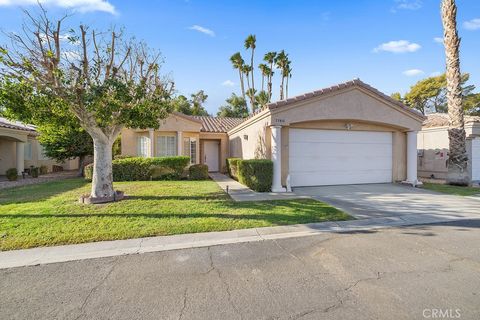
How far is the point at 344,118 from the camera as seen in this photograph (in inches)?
434

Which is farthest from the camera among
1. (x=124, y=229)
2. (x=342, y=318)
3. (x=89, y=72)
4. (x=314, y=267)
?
(x=89, y=72)

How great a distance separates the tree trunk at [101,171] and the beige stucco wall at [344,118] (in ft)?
20.1

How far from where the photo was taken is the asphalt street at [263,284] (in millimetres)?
2816

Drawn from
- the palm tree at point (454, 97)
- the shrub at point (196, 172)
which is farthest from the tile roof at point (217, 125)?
the palm tree at point (454, 97)

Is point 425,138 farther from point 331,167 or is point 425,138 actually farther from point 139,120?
point 139,120

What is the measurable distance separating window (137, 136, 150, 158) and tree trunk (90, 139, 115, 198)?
7984mm

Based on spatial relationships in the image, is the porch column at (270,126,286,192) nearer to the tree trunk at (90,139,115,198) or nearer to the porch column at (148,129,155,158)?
the tree trunk at (90,139,115,198)

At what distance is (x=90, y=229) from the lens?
18.0 ft

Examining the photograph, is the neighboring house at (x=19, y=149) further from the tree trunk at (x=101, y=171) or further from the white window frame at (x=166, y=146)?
the tree trunk at (x=101, y=171)

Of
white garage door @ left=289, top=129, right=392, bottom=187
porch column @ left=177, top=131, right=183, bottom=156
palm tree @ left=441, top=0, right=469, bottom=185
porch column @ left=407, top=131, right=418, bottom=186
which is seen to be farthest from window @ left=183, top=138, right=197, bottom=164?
palm tree @ left=441, top=0, right=469, bottom=185

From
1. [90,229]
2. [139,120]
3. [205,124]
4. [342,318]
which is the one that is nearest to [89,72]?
[139,120]

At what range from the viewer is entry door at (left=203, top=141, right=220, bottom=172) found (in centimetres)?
1932

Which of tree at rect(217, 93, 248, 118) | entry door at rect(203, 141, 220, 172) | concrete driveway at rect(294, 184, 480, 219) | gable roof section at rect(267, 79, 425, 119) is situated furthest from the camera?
tree at rect(217, 93, 248, 118)

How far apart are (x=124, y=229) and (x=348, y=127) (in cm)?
1026
